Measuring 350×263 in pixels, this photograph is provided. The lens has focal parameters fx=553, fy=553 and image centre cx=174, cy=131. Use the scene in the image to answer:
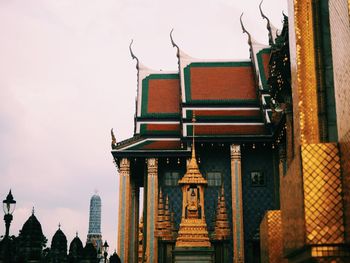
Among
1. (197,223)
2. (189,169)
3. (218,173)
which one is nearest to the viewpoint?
(197,223)

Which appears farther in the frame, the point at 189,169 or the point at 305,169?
the point at 189,169

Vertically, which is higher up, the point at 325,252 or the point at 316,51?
the point at 316,51

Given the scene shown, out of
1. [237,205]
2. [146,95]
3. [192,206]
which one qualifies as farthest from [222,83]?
[192,206]

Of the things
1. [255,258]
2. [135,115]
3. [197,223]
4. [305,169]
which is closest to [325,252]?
[305,169]

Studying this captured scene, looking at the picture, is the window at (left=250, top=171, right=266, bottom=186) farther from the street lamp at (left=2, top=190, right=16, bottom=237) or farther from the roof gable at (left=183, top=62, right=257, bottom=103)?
the street lamp at (left=2, top=190, right=16, bottom=237)

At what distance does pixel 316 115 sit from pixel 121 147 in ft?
75.4

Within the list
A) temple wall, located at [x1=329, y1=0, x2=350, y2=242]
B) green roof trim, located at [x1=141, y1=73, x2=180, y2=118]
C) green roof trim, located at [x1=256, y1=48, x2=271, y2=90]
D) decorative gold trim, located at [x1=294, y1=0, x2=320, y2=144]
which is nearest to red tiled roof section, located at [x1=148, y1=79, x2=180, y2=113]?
green roof trim, located at [x1=141, y1=73, x2=180, y2=118]

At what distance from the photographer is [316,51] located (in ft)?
6.76

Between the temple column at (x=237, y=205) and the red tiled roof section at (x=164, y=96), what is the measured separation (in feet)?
15.0

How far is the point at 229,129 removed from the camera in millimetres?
25219

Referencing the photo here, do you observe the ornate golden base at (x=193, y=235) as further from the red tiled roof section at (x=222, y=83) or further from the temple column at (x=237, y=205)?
the red tiled roof section at (x=222, y=83)

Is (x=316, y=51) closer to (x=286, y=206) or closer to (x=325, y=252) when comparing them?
(x=286, y=206)

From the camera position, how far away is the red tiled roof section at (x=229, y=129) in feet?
81.5

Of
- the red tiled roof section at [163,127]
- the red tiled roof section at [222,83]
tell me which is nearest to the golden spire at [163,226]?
the red tiled roof section at [163,127]
